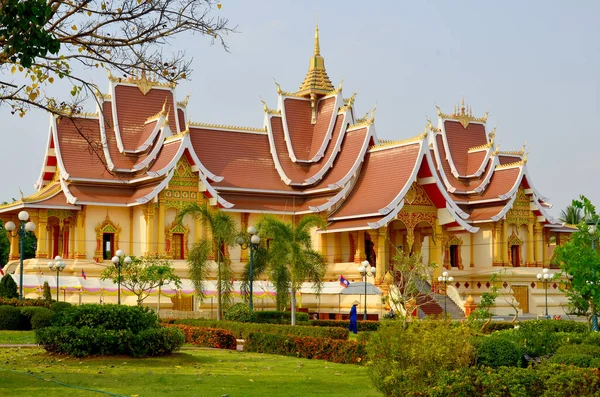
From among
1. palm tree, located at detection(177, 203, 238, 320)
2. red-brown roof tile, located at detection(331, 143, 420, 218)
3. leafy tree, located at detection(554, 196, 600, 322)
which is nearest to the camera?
leafy tree, located at detection(554, 196, 600, 322)

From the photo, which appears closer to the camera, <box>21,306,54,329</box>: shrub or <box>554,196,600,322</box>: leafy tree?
<box>554,196,600,322</box>: leafy tree

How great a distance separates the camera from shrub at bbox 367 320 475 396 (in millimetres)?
12109

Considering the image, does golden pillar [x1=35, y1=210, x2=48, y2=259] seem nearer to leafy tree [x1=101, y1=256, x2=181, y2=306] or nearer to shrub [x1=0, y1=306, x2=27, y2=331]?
leafy tree [x1=101, y1=256, x2=181, y2=306]

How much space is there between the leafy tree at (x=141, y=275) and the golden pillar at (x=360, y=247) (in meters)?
8.23

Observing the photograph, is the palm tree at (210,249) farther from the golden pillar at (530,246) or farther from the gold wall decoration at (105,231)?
the golden pillar at (530,246)

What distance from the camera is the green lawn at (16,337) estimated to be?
69.9 ft

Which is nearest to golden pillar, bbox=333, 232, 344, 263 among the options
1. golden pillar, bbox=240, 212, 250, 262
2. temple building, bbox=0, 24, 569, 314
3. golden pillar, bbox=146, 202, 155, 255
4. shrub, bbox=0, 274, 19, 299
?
temple building, bbox=0, 24, 569, 314

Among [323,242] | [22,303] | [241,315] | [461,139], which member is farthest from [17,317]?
[461,139]

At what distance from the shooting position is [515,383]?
11.7 m

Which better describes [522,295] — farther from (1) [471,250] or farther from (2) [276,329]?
(2) [276,329]

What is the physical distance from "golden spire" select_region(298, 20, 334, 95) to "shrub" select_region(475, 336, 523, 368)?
31.1 m

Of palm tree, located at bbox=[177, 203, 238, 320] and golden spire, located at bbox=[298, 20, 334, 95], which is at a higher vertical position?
golden spire, located at bbox=[298, 20, 334, 95]

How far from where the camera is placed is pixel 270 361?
18.3m

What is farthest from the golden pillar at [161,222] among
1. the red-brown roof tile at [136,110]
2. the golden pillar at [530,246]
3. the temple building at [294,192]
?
the golden pillar at [530,246]
